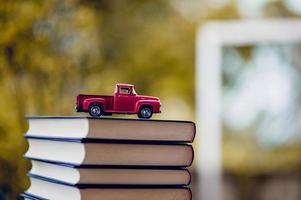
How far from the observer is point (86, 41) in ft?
4.87

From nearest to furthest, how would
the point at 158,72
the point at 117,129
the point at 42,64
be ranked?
the point at 117,129 < the point at 42,64 < the point at 158,72

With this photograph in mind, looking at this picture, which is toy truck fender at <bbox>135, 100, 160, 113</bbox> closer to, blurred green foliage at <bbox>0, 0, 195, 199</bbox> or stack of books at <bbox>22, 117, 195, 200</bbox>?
stack of books at <bbox>22, 117, 195, 200</bbox>

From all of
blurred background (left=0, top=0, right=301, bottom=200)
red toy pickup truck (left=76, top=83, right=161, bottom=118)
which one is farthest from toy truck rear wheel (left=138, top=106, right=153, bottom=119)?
blurred background (left=0, top=0, right=301, bottom=200)

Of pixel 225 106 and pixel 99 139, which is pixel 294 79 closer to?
pixel 225 106

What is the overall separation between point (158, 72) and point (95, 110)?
2.03 metres

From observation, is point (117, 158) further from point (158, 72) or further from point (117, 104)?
point (158, 72)

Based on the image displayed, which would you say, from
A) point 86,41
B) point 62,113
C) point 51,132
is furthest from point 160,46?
point 51,132

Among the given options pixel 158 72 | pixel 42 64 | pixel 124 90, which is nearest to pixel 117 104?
pixel 124 90

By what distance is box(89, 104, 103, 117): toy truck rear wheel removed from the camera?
685 mm

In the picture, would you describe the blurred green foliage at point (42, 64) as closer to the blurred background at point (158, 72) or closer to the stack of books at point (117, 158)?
the blurred background at point (158, 72)

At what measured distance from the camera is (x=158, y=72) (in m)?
2.71

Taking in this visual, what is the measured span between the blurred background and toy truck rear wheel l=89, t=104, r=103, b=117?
299 mm

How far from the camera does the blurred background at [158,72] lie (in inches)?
47.6

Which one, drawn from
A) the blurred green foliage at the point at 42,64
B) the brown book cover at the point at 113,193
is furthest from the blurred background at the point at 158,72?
the brown book cover at the point at 113,193
